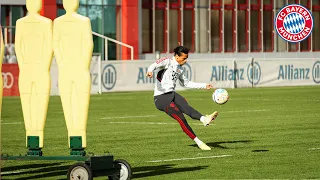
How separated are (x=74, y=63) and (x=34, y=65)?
60 centimetres

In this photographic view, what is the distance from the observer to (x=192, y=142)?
59.5ft

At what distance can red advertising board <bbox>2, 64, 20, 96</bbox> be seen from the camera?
37406 mm

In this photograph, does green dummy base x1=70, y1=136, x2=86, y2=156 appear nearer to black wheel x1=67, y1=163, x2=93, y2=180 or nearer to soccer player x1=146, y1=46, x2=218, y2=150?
black wheel x1=67, y1=163, x2=93, y2=180

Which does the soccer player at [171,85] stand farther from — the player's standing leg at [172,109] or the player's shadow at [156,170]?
the player's shadow at [156,170]

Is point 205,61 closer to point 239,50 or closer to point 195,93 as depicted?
point 195,93

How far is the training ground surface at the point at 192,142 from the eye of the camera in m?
13.5

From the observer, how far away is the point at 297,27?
19109mm

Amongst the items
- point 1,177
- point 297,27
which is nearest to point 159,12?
point 297,27

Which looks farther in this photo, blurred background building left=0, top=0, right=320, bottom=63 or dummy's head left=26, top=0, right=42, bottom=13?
blurred background building left=0, top=0, right=320, bottom=63

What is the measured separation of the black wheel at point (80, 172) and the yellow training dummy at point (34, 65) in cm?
68

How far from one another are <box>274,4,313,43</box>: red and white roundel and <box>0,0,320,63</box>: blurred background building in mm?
30986

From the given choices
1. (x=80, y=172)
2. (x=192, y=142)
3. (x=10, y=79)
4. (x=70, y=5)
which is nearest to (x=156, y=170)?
(x=80, y=172)

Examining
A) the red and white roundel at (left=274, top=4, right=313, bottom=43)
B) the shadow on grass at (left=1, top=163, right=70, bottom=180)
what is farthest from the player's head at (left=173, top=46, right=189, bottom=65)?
the shadow on grass at (left=1, top=163, right=70, bottom=180)

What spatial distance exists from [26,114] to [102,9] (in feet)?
145
